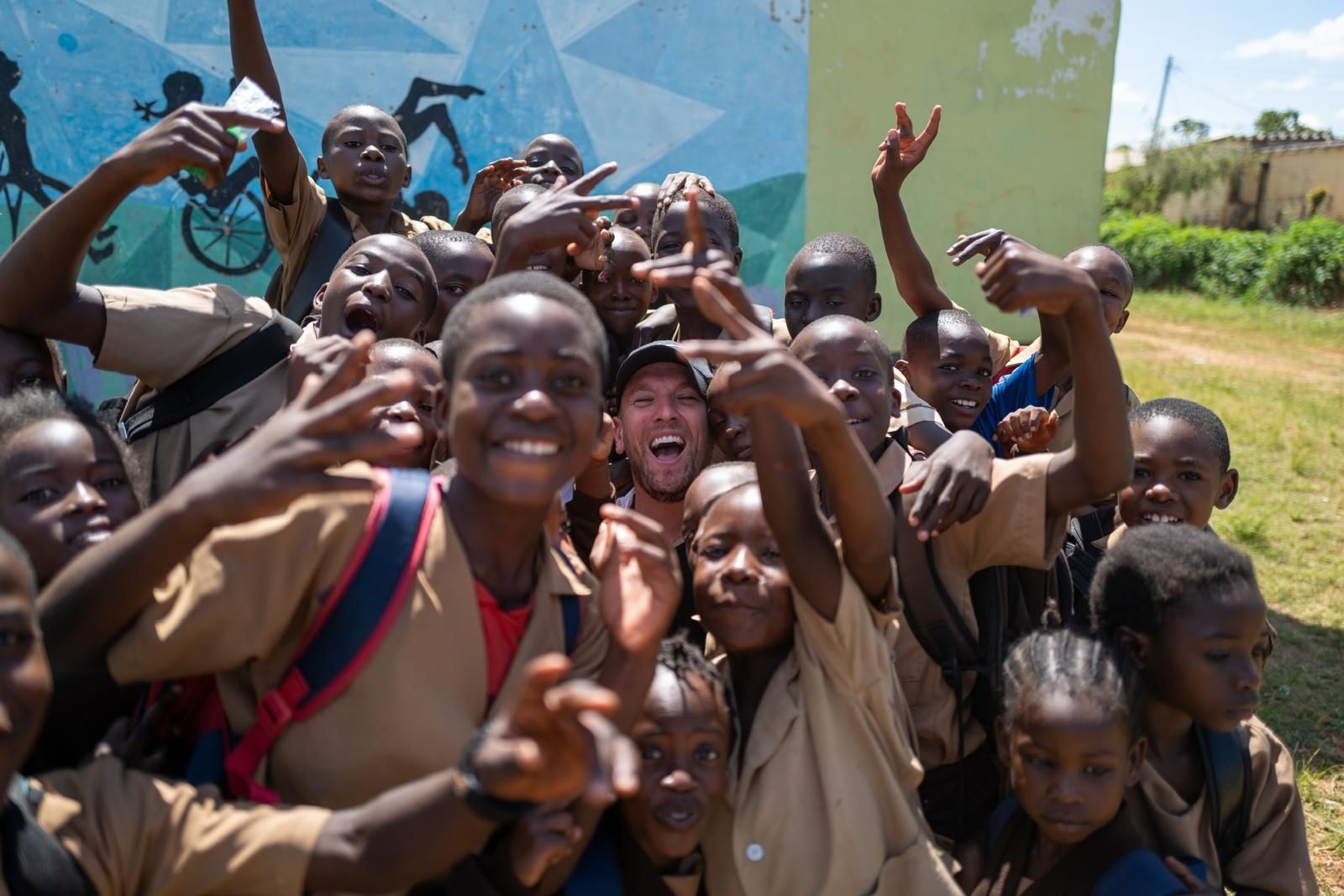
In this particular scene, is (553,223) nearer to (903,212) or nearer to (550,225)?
(550,225)

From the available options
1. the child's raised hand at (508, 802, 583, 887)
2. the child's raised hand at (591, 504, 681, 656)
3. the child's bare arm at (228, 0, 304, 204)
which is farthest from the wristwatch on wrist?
the child's bare arm at (228, 0, 304, 204)

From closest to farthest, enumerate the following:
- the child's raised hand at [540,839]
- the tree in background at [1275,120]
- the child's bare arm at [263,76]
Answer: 1. the child's raised hand at [540,839]
2. the child's bare arm at [263,76]
3. the tree in background at [1275,120]

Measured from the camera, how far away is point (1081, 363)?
A: 219cm

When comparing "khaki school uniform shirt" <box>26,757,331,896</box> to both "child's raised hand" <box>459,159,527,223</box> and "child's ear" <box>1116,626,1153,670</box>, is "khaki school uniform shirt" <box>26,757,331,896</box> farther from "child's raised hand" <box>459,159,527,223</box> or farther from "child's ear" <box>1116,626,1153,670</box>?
"child's raised hand" <box>459,159,527,223</box>

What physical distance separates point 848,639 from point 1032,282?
758 mm

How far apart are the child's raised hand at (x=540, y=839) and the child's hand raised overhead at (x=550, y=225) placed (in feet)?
4.55

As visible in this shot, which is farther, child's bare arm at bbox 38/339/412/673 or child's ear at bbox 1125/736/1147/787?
child's ear at bbox 1125/736/1147/787

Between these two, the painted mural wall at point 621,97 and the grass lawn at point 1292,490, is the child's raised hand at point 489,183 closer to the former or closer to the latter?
the painted mural wall at point 621,97

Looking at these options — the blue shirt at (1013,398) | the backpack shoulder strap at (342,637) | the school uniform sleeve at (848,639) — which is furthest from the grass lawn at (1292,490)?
the backpack shoulder strap at (342,637)

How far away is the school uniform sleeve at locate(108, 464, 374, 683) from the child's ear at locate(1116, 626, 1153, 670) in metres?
1.56

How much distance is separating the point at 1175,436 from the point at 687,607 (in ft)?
4.42

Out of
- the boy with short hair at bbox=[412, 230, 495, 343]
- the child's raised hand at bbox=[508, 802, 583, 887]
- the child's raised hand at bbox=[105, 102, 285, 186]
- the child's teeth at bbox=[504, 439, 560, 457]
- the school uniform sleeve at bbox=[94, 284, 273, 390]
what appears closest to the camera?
the child's raised hand at bbox=[508, 802, 583, 887]

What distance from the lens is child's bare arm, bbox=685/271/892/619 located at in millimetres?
1902

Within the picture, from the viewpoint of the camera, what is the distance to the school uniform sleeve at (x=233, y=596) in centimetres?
157
